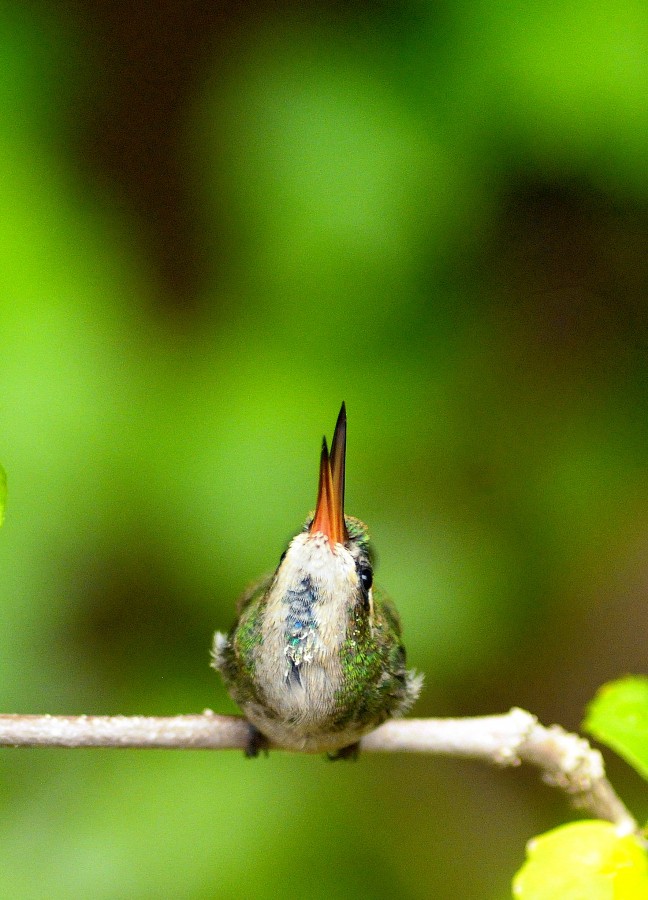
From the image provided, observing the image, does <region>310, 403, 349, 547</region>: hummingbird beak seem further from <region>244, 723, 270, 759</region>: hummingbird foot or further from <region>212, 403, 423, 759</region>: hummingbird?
<region>244, 723, 270, 759</region>: hummingbird foot

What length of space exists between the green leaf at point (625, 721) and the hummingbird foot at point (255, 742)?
3.10ft

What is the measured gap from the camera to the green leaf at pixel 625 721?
144 cm

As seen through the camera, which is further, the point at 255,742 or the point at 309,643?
the point at 255,742

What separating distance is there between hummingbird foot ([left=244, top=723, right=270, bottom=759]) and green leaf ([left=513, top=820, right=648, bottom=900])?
3.43 feet

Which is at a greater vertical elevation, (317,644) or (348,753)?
(317,644)

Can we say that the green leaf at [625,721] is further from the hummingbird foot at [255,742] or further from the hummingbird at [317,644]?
the hummingbird foot at [255,742]

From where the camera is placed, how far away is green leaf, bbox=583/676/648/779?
1.44m

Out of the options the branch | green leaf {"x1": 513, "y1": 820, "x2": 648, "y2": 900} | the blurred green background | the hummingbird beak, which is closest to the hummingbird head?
the hummingbird beak

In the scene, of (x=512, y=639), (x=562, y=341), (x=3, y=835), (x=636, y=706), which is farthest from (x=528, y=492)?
(x=636, y=706)

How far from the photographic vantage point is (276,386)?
409cm

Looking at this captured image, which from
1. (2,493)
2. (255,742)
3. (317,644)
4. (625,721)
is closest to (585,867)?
(625,721)

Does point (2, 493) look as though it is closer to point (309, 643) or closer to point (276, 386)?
point (309, 643)

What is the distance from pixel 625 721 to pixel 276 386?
275 cm

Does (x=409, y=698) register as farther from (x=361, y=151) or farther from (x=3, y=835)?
(x=361, y=151)
